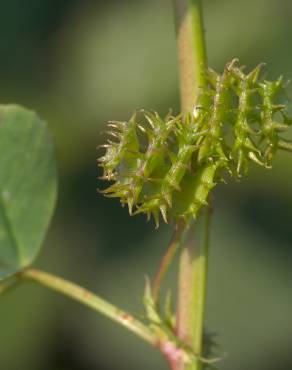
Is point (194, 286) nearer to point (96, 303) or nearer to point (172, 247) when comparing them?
point (172, 247)

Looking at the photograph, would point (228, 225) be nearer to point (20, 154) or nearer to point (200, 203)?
point (20, 154)

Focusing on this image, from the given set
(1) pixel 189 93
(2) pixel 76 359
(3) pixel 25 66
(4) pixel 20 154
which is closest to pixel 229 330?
(2) pixel 76 359

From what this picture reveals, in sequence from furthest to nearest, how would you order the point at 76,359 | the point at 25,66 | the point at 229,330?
the point at 25,66, the point at 76,359, the point at 229,330

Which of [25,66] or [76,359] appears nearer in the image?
[76,359]

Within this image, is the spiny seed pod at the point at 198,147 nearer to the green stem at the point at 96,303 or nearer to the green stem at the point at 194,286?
the green stem at the point at 194,286

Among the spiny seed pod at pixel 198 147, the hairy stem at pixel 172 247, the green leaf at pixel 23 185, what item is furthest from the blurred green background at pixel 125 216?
the spiny seed pod at pixel 198 147

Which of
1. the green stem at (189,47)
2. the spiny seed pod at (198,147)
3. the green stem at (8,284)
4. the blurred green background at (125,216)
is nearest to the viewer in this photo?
the spiny seed pod at (198,147)
